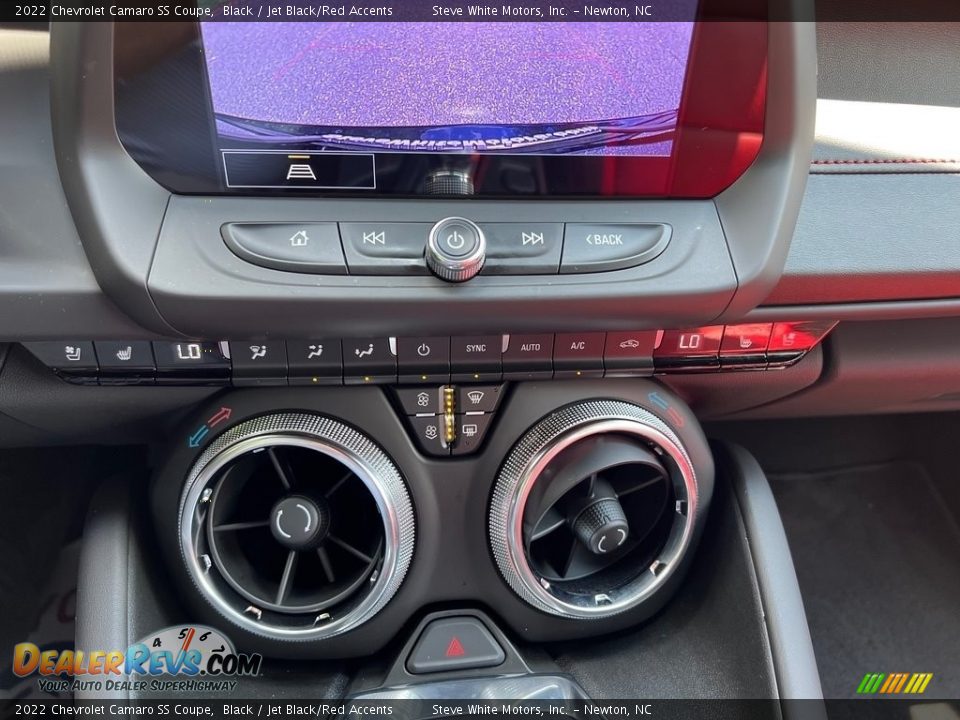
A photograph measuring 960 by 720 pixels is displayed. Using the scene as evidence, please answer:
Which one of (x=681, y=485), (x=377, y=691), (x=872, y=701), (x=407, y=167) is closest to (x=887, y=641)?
(x=872, y=701)

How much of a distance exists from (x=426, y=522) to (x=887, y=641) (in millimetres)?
961

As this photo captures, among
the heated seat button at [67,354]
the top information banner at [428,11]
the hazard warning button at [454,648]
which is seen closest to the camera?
the top information banner at [428,11]

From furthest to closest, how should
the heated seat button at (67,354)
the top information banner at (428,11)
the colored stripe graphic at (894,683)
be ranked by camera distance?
1. the colored stripe graphic at (894,683)
2. the heated seat button at (67,354)
3. the top information banner at (428,11)

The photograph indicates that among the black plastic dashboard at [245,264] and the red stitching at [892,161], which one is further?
the red stitching at [892,161]

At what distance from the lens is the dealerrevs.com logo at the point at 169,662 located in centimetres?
85

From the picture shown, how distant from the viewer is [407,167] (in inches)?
27.7

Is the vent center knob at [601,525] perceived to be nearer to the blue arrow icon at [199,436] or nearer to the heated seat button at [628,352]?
the heated seat button at [628,352]

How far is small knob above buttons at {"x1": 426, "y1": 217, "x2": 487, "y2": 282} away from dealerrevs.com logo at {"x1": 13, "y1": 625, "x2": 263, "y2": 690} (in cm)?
56

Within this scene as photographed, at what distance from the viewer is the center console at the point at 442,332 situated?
0.67 m

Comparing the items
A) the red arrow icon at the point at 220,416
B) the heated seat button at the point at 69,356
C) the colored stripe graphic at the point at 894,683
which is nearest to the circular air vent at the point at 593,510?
the red arrow icon at the point at 220,416

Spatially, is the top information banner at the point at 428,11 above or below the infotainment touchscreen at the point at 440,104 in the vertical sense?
above

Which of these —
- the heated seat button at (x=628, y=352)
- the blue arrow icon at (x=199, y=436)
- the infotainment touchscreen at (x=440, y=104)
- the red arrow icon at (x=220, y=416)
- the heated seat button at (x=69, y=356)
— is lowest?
the blue arrow icon at (x=199, y=436)

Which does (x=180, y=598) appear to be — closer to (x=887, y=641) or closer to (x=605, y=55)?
(x=605, y=55)

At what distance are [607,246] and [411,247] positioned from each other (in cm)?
18
